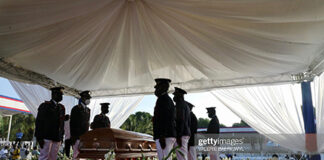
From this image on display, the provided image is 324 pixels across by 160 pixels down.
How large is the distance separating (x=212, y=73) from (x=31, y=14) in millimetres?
3402

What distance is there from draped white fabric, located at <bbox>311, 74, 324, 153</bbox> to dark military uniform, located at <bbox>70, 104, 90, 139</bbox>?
14.3 feet

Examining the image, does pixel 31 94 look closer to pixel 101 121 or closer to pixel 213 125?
pixel 101 121

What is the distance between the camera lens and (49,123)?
400 cm

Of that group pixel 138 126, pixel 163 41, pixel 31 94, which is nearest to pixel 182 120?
pixel 163 41

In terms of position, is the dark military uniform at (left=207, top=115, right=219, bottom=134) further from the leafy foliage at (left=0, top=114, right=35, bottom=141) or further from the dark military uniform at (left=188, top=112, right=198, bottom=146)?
the leafy foliage at (left=0, top=114, right=35, bottom=141)

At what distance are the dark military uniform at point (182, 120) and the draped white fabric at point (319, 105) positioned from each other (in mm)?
2467

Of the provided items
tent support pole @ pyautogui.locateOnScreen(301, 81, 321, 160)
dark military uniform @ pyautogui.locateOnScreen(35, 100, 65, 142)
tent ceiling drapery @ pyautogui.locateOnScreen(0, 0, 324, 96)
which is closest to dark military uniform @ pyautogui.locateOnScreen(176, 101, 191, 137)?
tent ceiling drapery @ pyautogui.locateOnScreen(0, 0, 324, 96)

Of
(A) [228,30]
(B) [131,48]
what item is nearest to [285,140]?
(A) [228,30]

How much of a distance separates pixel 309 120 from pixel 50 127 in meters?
4.68

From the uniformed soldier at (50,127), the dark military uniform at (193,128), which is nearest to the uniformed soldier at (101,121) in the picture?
the uniformed soldier at (50,127)

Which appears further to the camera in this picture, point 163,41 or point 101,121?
point 101,121

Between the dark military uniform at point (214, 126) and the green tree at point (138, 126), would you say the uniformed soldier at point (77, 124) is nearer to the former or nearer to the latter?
the dark military uniform at point (214, 126)

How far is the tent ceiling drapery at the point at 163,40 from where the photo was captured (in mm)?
2938

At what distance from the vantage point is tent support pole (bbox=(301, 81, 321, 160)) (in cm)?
432
